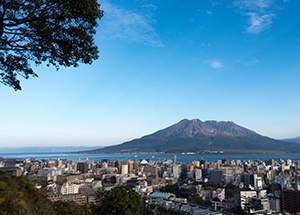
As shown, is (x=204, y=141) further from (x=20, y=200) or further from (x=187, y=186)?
(x=20, y=200)

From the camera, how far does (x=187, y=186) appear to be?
22625mm

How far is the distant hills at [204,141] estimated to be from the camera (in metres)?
88.6

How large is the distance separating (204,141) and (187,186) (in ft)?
260

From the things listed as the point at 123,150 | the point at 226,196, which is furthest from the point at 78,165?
the point at 123,150

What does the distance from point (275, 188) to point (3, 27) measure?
22738 millimetres

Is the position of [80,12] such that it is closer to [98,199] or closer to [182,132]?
[98,199]

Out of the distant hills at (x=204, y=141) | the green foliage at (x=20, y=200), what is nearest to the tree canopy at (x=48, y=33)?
the green foliage at (x=20, y=200)

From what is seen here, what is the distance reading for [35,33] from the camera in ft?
9.15

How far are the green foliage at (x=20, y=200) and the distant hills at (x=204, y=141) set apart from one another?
81.8 meters

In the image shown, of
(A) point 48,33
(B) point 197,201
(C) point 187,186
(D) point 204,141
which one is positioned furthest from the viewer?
(D) point 204,141

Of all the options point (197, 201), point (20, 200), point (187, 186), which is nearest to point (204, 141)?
point (187, 186)

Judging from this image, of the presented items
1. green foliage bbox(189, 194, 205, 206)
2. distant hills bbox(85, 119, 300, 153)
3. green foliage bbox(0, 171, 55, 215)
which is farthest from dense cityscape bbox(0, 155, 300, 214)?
distant hills bbox(85, 119, 300, 153)

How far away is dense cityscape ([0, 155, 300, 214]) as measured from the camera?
41.1ft

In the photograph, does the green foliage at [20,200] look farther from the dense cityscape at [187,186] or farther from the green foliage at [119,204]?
the dense cityscape at [187,186]
